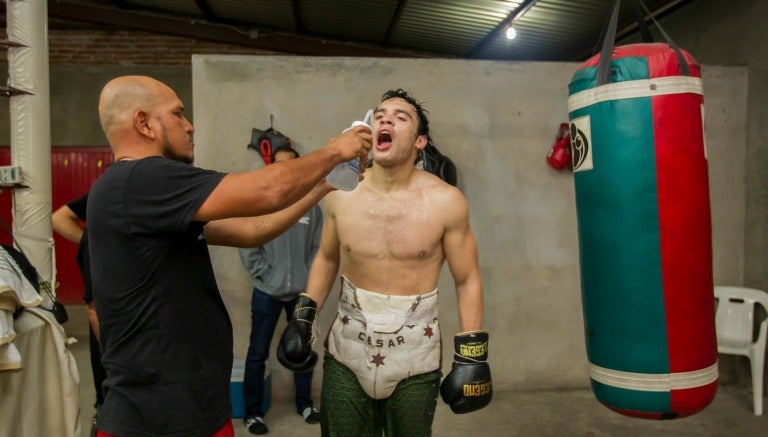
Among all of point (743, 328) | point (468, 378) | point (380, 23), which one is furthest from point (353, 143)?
point (380, 23)

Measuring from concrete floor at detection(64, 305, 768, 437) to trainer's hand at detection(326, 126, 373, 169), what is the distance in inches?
95.2

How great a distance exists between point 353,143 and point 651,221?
1.10 metres

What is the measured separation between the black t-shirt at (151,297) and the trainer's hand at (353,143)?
0.34m

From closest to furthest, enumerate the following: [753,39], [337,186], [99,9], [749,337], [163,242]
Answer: [163,242], [337,186], [749,337], [753,39], [99,9]

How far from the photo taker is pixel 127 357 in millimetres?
1562

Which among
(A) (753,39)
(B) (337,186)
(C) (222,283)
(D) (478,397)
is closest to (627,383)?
(D) (478,397)

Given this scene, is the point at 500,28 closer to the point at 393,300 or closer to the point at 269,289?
the point at 269,289

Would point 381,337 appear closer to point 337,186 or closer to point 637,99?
point 337,186

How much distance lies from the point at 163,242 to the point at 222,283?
101 inches

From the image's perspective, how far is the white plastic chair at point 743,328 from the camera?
3965 mm

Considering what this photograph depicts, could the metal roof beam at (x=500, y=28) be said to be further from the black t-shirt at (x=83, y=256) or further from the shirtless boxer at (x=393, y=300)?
the black t-shirt at (x=83, y=256)

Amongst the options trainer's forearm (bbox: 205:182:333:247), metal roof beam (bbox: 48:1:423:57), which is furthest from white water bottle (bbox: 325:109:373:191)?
metal roof beam (bbox: 48:1:423:57)

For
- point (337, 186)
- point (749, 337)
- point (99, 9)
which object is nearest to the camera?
point (337, 186)

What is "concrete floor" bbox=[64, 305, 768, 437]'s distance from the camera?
12.1 feet
